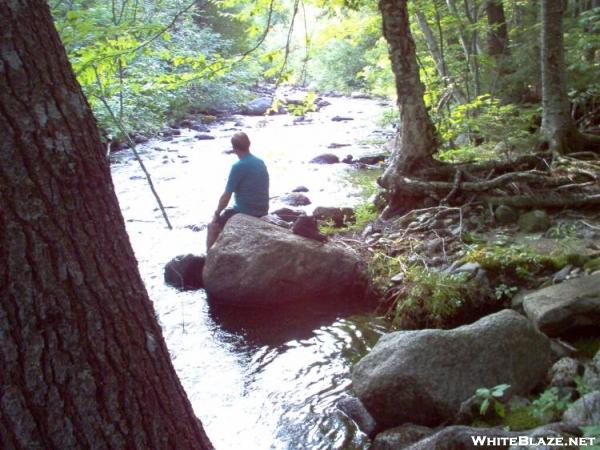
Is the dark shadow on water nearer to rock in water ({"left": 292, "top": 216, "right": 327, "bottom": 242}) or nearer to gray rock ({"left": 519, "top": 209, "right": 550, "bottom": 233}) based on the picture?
rock in water ({"left": 292, "top": 216, "right": 327, "bottom": 242})

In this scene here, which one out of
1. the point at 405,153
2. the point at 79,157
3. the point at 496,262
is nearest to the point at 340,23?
the point at 405,153

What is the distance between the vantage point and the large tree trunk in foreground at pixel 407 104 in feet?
23.5

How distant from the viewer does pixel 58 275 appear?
1.55 m

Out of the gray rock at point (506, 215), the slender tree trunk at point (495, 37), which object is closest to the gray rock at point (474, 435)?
the gray rock at point (506, 215)

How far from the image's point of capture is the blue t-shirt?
23.9 ft

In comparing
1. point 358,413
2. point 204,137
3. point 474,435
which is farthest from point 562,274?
point 204,137

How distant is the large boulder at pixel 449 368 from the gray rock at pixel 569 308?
0.29 meters

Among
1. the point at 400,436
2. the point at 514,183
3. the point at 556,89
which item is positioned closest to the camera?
the point at 400,436

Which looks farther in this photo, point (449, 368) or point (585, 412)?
point (449, 368)

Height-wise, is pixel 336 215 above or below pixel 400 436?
above

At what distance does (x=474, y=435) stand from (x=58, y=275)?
234 centimetres

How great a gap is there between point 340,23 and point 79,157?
9.92 meters

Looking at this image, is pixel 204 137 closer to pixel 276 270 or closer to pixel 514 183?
pixel 276 270

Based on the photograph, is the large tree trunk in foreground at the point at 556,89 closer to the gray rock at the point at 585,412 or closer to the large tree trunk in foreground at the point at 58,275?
the gray rock at the point at 585,412
